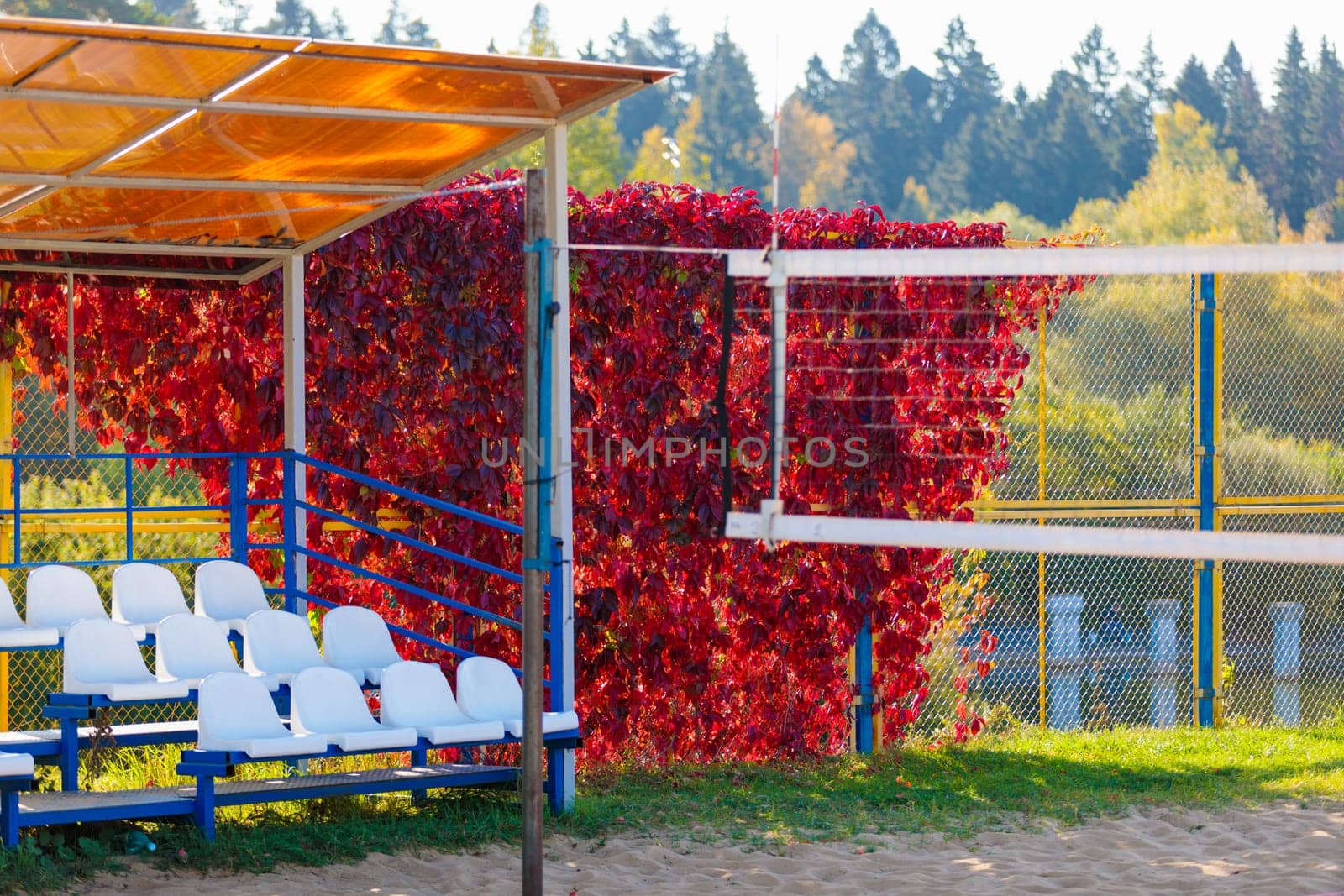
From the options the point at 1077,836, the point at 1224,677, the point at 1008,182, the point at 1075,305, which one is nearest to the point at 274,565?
the point at 1077,836

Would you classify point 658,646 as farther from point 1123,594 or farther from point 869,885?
point 1123,594

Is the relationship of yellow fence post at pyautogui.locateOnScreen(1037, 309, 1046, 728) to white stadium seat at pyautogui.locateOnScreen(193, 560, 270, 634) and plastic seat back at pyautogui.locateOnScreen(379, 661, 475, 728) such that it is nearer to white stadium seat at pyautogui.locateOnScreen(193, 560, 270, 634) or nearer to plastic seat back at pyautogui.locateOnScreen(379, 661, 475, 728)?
plastic seat back at pyautogui.locateOnScreen(379, 661, 475, 728)

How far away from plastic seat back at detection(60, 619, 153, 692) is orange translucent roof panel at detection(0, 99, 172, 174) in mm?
1976

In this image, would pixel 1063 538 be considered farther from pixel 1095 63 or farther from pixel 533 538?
pixel 1095 63

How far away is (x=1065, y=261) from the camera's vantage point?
5098 millimetres

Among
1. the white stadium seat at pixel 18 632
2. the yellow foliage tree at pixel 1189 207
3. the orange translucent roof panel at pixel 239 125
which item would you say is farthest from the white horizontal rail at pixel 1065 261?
the yellow foliage tree at pixel 1189 207

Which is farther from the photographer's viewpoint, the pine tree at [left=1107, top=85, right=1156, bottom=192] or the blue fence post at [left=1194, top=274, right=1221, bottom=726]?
the pine tree at [left=1107, top=85, right=1156, bottom=192]

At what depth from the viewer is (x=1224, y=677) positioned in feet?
36.6

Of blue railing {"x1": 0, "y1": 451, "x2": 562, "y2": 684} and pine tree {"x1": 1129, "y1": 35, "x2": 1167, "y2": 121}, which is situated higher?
pine tree {"x1": 1129, "y1": 35, "x2": 1167, "y2": 121}

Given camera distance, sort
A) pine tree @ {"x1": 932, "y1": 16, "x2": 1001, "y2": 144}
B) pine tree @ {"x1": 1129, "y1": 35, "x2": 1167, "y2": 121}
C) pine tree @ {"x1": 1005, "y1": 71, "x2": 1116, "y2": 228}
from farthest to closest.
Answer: pine tree @ {"x1": 932, "y1": 16, "x2": 1001, "y2": 144} → pine tree @ {"x1": 1129, "y1": 35, "x2": 1167, "y2": 121} → pine tree @ {"x1": 1005, "y1": 71, "x2": 1116, "y2": 228}

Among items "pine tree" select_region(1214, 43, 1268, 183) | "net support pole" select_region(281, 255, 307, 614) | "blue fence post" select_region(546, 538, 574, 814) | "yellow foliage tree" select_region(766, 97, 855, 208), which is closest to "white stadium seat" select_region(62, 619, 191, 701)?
"net support pole" select_region(281, 255, 307, 614)

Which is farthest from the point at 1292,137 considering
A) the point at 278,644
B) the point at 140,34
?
the point at 140,34

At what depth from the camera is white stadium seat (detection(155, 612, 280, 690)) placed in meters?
7.32

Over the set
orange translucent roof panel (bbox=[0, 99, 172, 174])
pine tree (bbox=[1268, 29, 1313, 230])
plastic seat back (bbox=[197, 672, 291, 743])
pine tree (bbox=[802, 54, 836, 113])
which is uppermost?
pine tree (bbox=[802, 54, 836, 113])
